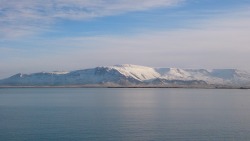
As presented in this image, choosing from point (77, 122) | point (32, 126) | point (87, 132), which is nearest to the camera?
point (87, 132)

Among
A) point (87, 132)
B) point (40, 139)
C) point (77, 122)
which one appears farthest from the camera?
point (77, 122)

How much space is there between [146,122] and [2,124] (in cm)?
1205

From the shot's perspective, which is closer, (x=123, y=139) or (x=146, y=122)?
(x=123, y=139)

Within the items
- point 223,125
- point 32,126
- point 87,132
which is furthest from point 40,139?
point 223,125

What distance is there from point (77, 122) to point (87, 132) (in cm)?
610

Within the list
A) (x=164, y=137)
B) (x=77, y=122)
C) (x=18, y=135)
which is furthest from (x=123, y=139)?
(x=77, y=122)

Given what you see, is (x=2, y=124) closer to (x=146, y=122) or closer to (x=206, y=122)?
(x=146, y=122)

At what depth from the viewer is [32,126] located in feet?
110

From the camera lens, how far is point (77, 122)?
36.3 metres

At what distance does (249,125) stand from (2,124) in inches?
796

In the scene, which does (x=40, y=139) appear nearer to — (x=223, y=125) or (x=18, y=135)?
(x=18, y=135)

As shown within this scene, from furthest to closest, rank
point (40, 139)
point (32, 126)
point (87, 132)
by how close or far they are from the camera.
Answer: point (32, 126) → point (87, 132) → point (40, 139)

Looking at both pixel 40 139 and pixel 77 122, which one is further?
pixel 77 122

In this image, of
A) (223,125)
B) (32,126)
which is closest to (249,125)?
(223,125)
